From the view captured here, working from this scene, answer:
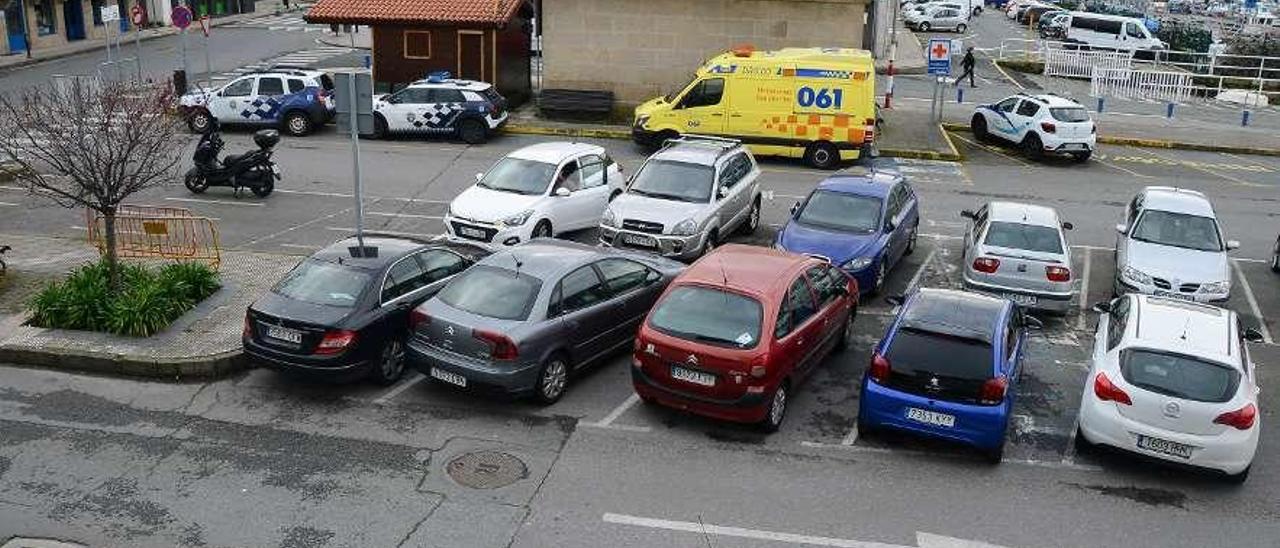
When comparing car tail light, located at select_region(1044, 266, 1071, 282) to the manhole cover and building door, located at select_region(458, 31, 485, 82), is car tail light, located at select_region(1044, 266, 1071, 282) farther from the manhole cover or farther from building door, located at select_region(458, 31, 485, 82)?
building door, located at select_region(458, 31, 485, 82)

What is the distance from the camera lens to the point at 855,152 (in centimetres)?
2341

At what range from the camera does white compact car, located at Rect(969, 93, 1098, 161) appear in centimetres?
2450

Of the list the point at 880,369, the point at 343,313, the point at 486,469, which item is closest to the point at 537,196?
the point at 343,313

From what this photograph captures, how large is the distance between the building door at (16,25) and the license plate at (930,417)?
41942 millimetres

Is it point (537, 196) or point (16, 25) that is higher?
point (16, 25)

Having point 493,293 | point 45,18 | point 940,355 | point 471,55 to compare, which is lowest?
point 940,355

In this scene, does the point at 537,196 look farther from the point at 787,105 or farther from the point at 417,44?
the point at 417,44

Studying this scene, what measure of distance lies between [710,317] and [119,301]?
723 cm

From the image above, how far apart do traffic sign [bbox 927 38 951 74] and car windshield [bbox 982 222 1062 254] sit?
42.0 ft

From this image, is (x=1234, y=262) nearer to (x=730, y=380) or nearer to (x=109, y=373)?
(x=730, y=380)

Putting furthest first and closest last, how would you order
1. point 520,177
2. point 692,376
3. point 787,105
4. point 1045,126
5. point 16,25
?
point 16,25, point 1045,126, point 787,105, point 520,177, point 692,376

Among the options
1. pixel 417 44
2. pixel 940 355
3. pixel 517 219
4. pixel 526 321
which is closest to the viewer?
pixel 940 355

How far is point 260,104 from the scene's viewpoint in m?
25.4

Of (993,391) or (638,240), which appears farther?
(638,240)
